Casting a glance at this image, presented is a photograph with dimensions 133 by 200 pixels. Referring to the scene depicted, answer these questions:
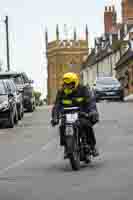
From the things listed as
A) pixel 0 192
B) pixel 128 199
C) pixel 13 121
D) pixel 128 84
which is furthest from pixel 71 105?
pixel 128 84

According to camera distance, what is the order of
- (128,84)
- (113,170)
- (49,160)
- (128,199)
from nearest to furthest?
(128,199) < (113,170) < (49,160) < (128,84)

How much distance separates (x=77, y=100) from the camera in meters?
14.2

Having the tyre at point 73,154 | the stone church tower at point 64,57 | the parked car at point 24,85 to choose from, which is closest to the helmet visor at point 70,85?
the tyre at point 73,154

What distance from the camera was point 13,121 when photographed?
94.0ft

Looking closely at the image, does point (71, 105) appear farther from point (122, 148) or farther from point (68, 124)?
point (122, 148)

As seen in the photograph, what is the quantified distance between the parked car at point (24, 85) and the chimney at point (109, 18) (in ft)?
272

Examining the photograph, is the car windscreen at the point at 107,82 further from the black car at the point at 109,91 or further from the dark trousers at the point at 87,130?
the dark trousers at the point at 87,130

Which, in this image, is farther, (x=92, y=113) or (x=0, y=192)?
(x=92, y=113)

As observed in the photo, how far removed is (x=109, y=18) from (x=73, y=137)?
109 metres

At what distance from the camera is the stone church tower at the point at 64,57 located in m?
176

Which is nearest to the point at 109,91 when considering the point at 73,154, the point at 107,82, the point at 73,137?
the point at 107,82

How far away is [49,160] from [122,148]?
→ 254 centimetres

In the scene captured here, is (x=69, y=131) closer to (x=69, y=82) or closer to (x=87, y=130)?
(x=87, y=130)

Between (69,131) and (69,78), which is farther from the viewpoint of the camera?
(69,78)
